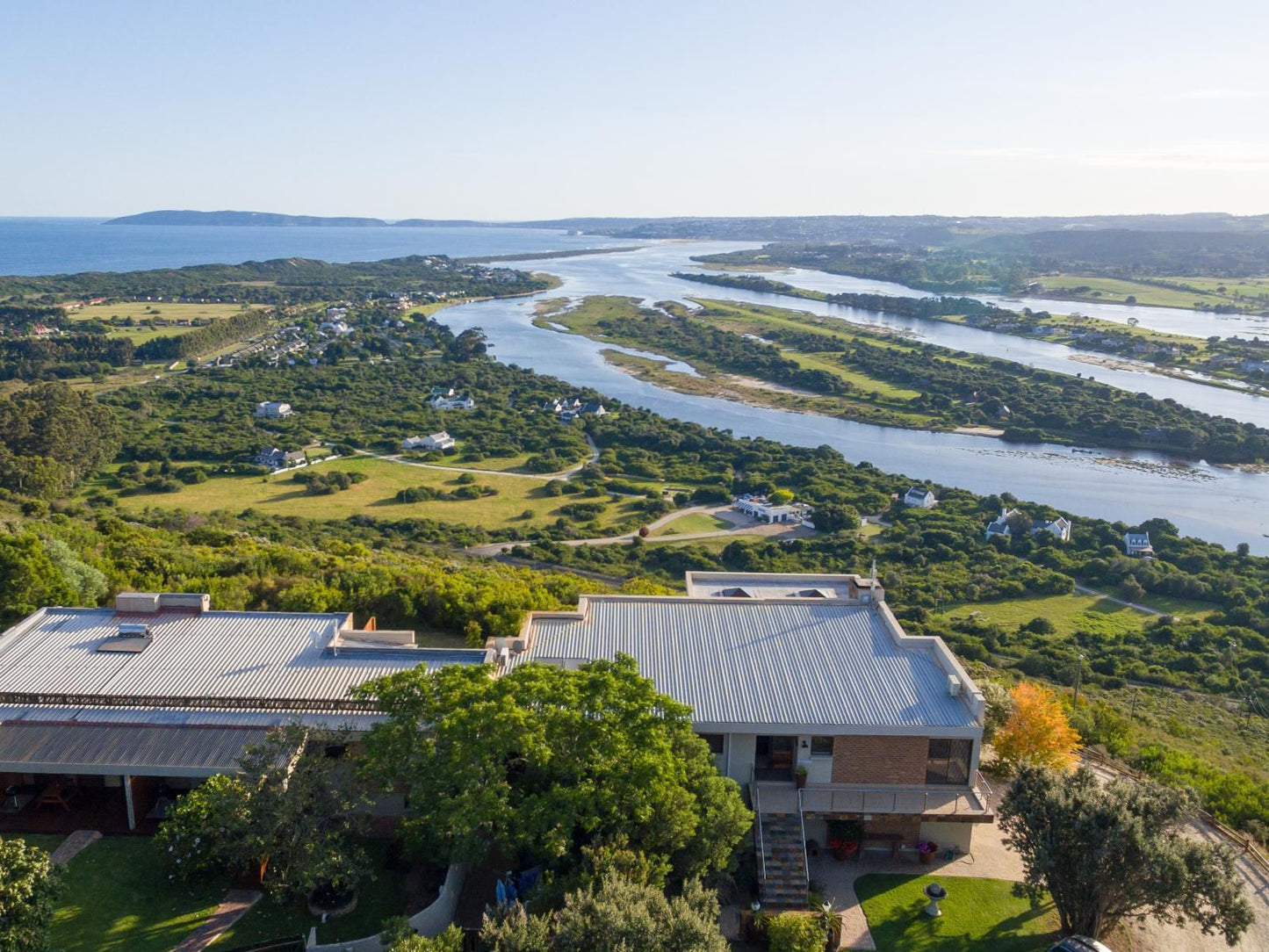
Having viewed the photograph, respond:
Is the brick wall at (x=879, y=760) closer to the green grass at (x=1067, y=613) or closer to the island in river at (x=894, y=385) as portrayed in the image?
the green grass at (x=1067, y=613)

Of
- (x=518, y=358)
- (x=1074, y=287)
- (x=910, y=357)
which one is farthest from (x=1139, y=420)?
(x=1074, y=287)

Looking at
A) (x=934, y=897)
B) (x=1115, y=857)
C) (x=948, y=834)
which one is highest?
(x=1115, y=857)

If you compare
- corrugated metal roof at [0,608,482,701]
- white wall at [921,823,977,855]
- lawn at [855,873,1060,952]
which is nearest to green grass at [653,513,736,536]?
corrugated metal roof at [0,608,482,701]

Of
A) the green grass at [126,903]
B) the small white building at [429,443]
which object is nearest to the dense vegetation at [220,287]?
the small white building at [429,443]

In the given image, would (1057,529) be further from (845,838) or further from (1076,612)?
(845,838)

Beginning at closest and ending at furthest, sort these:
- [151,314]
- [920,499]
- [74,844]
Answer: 1. [74,844]
2. [920,499]
3. [151,314]

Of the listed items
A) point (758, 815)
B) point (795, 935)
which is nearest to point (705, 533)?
point (758, 815)

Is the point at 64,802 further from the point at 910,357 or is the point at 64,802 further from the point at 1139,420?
the point at 910,357
